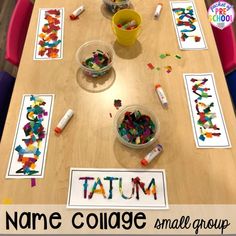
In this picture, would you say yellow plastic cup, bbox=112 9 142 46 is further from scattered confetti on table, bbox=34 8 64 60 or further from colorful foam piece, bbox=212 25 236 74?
colorful foam piece, bbox=212 25 236 74

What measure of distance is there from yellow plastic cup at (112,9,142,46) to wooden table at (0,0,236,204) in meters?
0.04

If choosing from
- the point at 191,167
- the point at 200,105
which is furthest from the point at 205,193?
the point at 200,105

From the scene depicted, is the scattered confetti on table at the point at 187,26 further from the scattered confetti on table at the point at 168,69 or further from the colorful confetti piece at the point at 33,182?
the colorful confetti piece at the point at 33,182

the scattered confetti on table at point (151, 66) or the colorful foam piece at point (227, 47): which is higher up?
the colorful foam piece at point (227, 47)

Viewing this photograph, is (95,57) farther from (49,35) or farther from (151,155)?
(151,155)

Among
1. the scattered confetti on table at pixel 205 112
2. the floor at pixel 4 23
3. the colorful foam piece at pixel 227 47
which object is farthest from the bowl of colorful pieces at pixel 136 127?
the floor at pixel 4 23

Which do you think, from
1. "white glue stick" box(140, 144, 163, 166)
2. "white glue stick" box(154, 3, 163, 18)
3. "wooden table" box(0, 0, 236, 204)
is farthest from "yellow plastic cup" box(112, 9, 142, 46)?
"white glue stick" box(140, 144, 163, 166)

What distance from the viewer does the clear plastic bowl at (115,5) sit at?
1.22 m

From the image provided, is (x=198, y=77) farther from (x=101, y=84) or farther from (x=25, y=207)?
(x=25, y=207)

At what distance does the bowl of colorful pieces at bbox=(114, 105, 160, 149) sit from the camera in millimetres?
902

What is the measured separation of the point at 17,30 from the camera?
126 centimetres

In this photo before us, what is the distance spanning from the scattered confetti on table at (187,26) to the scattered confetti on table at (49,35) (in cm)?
53

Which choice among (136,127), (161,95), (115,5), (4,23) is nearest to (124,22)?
(115,5)

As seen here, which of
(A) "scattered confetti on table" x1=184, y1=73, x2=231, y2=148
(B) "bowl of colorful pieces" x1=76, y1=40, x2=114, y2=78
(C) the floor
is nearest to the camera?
(A) "scattered confetti on table" x1=184, y1=73, x2=231, y2=148
